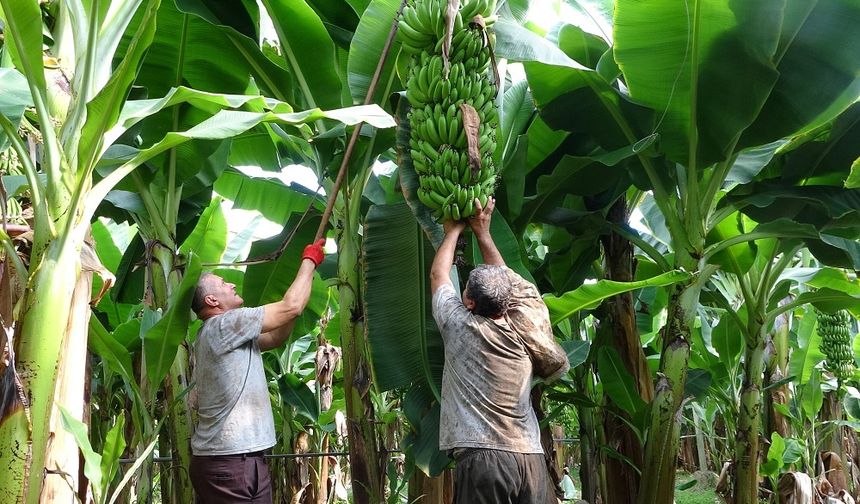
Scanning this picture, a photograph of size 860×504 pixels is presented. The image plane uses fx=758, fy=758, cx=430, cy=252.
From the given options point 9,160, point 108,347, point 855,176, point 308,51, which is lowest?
point 108,347

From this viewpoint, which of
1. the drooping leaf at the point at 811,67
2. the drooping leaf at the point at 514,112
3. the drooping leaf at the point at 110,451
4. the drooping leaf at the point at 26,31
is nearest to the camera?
the drooping leaf at the point at 26,31

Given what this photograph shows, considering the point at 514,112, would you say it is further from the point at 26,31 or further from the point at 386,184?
the point at 26,31

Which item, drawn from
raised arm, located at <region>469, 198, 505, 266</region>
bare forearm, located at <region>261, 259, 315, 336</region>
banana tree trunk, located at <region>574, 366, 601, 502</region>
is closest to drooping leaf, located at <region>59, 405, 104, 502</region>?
bare forearm, located at <region>261, 259, 315, 336</region>

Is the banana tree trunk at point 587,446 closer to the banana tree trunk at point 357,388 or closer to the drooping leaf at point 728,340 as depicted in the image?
the drooping leaf at point 728,340

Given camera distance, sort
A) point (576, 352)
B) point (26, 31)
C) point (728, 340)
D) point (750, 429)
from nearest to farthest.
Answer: point (26, 31) → point (576, 352) → point (750, 429) → point (728, 340)

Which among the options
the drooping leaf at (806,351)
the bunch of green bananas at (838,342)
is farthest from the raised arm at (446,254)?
the drooping leaf at (806,351)

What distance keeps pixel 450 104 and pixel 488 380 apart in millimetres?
793

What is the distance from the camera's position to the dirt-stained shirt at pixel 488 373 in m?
2.17

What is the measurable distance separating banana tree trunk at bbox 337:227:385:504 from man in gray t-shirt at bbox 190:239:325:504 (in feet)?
0.88

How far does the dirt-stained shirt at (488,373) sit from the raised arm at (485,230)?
0.07 m

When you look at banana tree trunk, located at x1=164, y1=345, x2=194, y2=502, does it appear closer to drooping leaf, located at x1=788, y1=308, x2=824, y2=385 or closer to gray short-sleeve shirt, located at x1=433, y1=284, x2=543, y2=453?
gray short-sleeve shirt, located at x1=433, y1=284, x2=543, y2=453

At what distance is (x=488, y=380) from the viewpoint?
7.18ft

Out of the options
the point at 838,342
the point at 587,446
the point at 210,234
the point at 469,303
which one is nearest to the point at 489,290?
the point at 469,303

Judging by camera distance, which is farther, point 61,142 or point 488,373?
point 488,373
